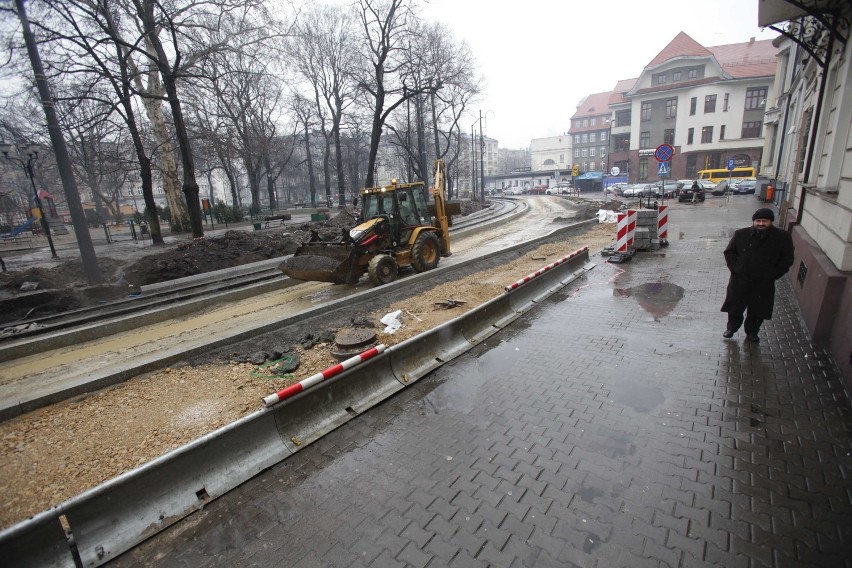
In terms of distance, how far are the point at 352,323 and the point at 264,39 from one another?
15.3 m

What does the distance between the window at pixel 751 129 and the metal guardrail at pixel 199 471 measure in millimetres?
60915

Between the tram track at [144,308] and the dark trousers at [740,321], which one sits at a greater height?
the dark trousers at [740,321]

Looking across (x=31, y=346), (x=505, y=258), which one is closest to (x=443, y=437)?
(x=31, y=346)

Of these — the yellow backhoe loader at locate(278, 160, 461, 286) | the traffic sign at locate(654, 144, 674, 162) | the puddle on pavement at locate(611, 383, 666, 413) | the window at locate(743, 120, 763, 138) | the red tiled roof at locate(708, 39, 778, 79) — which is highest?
the red tiled roof at locate(708, 39, 778, 79)

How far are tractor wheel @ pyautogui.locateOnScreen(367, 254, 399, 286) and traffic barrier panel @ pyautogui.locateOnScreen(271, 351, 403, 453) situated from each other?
5058 mm

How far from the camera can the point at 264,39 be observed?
56.1 ft

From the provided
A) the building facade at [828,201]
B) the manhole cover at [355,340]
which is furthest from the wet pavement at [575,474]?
the manhole cover at [355,340]

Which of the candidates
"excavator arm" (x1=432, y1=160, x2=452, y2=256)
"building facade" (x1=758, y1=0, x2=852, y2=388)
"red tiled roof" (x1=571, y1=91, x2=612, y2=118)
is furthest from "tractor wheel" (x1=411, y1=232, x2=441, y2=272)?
"red tiled roof" (x1=571, y1=91, x2=612, y2=118)

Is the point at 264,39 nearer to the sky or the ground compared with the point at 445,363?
nearer to the sky

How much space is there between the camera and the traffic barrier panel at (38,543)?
261 cm

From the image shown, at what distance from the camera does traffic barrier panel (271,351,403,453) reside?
4.19m

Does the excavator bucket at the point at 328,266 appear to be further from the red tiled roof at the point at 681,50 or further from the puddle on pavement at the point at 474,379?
the red tiled roof at the point at 681,50

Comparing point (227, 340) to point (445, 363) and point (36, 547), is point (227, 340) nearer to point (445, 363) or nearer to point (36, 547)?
point (445, 363)

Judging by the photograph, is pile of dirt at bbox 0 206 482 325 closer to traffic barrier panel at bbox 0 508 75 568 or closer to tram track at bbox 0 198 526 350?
tram track at bbox 0 198 526 350
